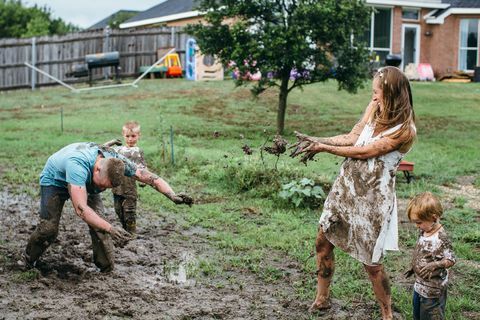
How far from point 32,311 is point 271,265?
2.29 metres

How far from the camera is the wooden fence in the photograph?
27.5 meters

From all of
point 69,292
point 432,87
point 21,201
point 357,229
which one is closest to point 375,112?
point 357,229

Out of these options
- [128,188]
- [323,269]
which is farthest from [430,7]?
[323,269]

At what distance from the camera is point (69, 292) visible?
18.9 ft

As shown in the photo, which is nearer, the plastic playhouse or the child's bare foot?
the child's bare foot

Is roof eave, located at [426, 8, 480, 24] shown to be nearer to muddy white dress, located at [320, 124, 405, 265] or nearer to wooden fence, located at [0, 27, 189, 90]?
wooden fence, located at [0, 27, 189, 90]

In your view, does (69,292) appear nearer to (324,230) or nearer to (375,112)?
(324,230)

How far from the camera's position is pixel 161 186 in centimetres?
576

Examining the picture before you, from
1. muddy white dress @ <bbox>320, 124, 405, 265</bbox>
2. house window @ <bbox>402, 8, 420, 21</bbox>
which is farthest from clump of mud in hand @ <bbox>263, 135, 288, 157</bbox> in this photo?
house window @ <bbox>402, 8, 420, 21</bbox>

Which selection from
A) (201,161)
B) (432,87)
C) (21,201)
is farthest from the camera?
(432,87)

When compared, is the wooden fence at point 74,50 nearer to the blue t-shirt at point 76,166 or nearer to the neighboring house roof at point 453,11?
the neighboring house roof at point 453,11

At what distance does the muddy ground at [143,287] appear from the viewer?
535 cm

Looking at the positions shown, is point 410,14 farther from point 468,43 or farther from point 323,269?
point 323,269

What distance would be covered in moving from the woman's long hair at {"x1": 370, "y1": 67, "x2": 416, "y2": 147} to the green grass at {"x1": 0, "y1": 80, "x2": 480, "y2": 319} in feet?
4.93
